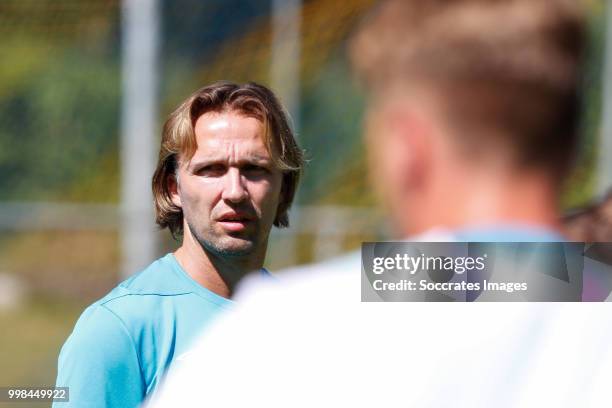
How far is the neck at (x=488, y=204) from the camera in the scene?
2.13 feet

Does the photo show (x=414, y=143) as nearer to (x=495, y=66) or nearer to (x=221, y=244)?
(x=495, y=66)

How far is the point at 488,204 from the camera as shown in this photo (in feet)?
2.16

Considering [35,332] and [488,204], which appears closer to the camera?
[488,204]

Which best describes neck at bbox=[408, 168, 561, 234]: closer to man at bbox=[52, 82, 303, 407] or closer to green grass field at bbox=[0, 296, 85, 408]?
man at bbox=[52, 82, 303, 407]

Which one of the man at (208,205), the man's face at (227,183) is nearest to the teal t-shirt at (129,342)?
the man at (208,205)

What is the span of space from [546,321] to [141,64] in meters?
3.43

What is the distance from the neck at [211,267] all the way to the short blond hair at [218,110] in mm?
109

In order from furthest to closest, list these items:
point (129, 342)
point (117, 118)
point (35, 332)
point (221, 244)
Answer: point (117, 118) < point (35, 332) < point (221, 244) < point (129, 342)

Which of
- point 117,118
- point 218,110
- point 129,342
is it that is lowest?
point 129,342

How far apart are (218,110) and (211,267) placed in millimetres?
215

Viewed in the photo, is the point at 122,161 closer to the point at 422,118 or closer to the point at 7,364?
the point at 7,364

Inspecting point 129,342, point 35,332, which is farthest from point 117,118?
point 129,342

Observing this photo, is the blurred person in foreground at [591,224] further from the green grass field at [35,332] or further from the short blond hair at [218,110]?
the green grass field at [35,332]

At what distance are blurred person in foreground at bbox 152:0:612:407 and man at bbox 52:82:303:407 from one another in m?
0.56
